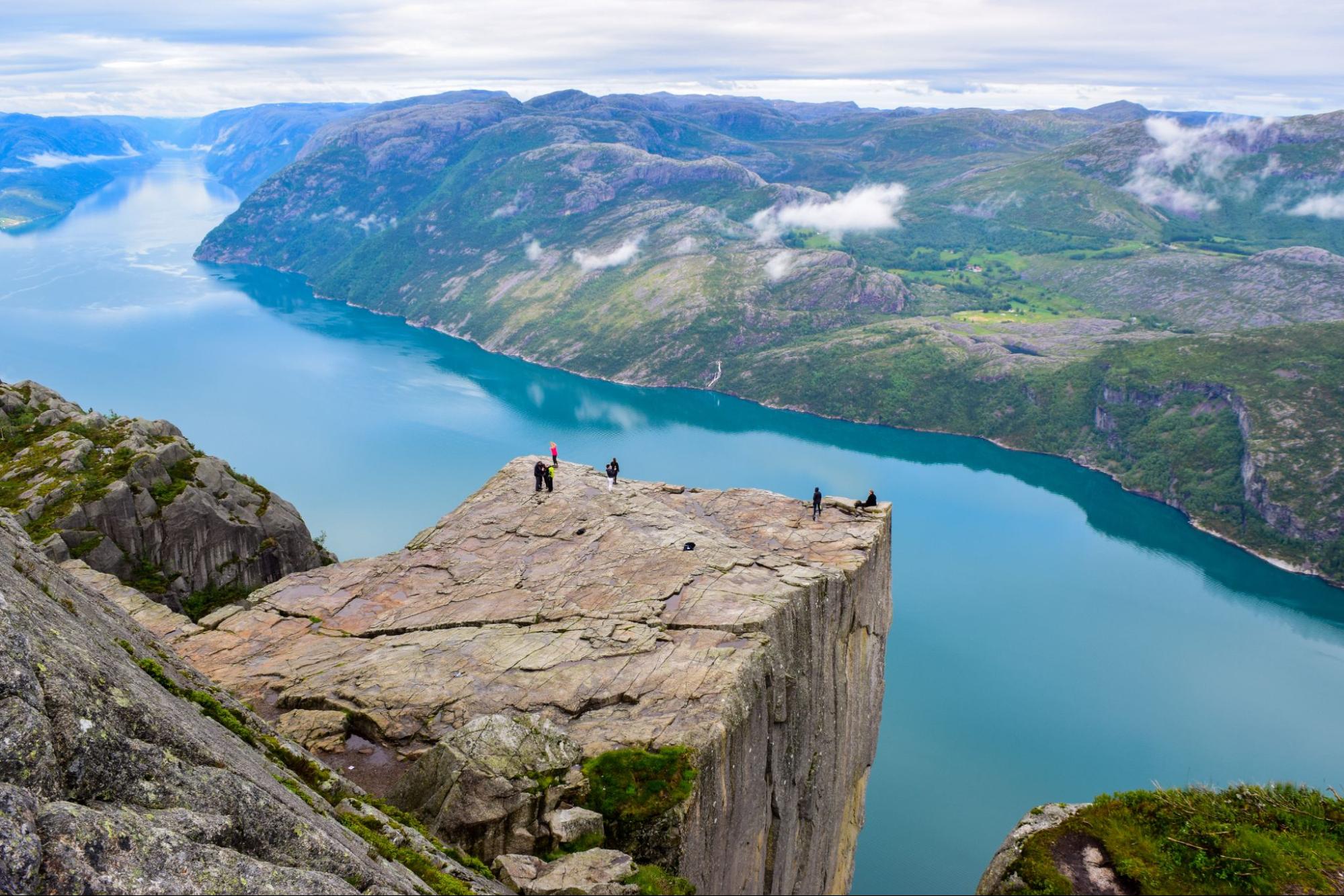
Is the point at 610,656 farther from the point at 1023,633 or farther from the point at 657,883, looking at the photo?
the point at 1023,633

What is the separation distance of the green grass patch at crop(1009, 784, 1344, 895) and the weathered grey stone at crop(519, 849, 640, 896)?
427 inches

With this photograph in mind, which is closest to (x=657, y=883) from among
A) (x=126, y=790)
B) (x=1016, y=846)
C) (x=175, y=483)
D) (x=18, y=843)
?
(x=1016, y=846)

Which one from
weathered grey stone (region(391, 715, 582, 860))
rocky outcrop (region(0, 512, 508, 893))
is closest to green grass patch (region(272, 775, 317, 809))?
rocky outcrop (region(0, 512, 508, 893))

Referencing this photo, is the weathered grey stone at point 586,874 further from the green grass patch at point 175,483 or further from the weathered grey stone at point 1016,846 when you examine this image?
the green grass patch at point 175,483

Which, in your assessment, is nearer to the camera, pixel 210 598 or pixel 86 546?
pixel 86 546

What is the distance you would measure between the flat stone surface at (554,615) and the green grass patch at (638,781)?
889 mm

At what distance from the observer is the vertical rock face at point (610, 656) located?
2852 cm

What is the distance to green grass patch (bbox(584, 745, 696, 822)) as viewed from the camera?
1053 inches

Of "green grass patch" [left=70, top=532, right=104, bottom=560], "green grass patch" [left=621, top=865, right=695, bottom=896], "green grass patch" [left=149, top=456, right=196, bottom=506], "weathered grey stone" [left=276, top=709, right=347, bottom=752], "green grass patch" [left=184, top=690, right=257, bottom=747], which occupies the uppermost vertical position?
"green grass patch" [left=184, top=690, right=257, bottom=747]

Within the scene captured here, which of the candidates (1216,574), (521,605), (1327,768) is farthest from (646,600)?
(1216,574)

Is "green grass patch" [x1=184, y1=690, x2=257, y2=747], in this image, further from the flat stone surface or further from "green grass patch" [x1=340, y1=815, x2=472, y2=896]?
the flat stone surface

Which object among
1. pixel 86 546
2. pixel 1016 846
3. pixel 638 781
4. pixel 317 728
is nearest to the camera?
pixel 1016 846

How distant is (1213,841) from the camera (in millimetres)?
19656

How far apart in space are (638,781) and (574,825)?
278 cm
